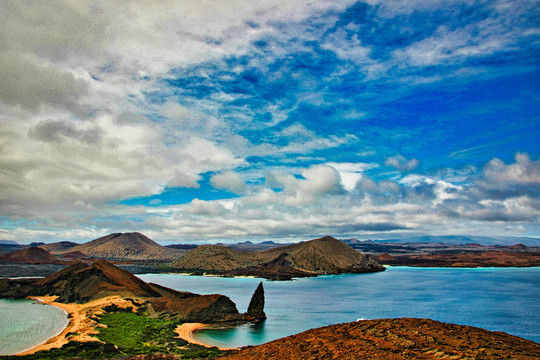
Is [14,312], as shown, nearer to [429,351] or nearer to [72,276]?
[72,276]

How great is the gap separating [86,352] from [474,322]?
6596 centimetres

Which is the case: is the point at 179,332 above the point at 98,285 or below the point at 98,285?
below

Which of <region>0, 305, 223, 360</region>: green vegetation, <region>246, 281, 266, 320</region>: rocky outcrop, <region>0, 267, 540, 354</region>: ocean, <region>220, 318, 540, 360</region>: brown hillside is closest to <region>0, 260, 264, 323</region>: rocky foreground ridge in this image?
<region>246, 281, 266, 320</region>: rocky outcrop

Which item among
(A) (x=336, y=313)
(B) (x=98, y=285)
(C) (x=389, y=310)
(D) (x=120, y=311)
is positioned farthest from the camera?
(B) (x=98, y=285)

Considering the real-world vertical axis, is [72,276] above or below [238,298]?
above

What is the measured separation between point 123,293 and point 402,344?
2791 inches

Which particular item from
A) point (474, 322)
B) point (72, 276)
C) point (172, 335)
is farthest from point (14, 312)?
point (474, 322)

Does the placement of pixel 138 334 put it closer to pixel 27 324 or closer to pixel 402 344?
pixel 27 324

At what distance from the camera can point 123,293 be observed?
7356 cm

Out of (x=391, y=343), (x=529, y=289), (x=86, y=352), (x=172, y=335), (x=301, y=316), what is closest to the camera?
(x=391, y=343)

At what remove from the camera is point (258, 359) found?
23.8 meters

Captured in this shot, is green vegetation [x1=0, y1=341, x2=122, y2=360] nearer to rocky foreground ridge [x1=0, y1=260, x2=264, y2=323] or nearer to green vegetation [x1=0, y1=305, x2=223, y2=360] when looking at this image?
green vegetation [x1=0, y1=305, x2=223, y2=360]

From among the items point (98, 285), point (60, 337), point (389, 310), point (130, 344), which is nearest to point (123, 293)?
point (98, 285)

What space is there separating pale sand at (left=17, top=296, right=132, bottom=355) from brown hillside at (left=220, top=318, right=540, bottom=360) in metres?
34.6
